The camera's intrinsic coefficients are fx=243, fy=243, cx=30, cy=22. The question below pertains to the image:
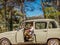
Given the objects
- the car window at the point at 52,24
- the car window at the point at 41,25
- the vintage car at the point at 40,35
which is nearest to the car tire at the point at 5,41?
the vintage car at the point at 40,35

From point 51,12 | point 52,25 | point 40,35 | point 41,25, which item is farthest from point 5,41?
point 51,12

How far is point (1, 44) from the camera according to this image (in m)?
13.2

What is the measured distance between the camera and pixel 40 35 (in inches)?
508

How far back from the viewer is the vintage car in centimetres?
1277

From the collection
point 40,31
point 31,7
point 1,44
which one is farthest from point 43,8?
point 1,44

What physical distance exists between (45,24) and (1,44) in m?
2.63

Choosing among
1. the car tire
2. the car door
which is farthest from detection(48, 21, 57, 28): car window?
the car tire

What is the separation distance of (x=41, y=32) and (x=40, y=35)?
0.55 feet

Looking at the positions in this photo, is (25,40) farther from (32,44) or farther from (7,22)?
(7,22)

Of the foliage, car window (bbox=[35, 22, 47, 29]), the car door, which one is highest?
the foliage

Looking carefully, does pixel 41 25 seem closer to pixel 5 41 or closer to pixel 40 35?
pixel 40 35

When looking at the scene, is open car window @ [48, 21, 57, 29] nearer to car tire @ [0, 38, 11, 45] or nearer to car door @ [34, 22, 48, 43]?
car door @ [34, 22, 48, 43]

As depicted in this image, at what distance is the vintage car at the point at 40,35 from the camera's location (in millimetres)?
12770

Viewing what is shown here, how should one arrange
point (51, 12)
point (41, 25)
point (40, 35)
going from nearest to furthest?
1. point (40, 35)
2. point (41, 25)
3. point (51, 12)
